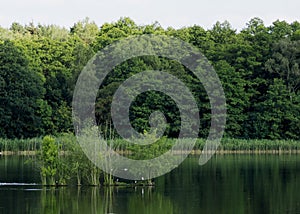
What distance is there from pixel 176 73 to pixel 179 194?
3187cm

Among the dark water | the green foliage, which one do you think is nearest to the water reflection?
the dark water

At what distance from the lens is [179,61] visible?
5628cm

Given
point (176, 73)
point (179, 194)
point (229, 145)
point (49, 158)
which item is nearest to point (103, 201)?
point (179, 194)

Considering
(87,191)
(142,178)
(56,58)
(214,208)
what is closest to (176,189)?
(142,178)

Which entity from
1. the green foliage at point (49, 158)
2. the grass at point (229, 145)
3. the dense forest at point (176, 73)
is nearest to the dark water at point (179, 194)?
the green foliage at point (49, 158)

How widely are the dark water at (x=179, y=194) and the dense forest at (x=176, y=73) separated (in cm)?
2009

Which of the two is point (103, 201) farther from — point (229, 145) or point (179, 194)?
→ point (229, 145)

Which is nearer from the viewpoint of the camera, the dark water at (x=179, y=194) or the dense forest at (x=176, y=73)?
the dark water at (x=179, y=194)

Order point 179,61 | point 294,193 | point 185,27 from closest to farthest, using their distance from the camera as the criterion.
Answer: point 294,193 → point 179,61 → point 185,27

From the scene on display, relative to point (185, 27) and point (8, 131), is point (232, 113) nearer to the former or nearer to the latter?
point (185, 27)

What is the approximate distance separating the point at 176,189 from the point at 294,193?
3897 mm

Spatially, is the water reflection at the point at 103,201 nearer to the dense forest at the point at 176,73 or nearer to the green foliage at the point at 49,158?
the green foliage at the point at 49,158

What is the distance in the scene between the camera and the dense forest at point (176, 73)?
53094 mm

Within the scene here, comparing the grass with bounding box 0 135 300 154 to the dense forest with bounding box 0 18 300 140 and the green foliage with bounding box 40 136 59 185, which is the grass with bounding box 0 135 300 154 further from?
the green foliage with bounding box 40 136 59 185
